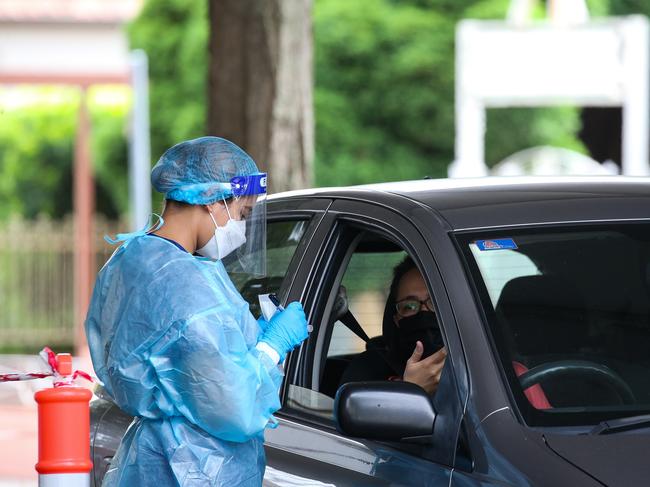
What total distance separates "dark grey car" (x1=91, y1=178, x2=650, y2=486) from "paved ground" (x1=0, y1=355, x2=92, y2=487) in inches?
210

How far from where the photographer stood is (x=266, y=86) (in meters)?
9.22

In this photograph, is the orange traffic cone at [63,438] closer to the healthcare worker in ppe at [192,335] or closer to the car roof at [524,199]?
the healthcare worker in ppe at [192,335]

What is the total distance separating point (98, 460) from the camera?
4.63 metres

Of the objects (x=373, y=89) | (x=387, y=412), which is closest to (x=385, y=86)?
(x=373, y=89)

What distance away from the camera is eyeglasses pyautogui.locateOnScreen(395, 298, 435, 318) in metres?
4.19

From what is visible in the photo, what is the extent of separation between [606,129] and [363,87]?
31.0ft

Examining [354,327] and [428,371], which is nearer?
[428,371]

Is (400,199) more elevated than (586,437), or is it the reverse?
(400,199)

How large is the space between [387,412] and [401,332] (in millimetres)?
991

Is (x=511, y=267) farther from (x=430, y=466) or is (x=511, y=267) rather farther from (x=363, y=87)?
(x=363, y=87)

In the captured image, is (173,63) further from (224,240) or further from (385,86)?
(224,240)

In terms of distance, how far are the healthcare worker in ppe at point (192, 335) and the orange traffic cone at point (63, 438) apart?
16 centimetres

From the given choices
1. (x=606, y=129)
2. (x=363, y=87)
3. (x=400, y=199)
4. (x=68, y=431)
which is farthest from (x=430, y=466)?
(x=606, y=129)

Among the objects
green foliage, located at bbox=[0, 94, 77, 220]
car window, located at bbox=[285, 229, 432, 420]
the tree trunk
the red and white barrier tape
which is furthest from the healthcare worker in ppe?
green foliage, located at bbox=[0, 94, 77, 220]
